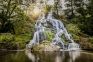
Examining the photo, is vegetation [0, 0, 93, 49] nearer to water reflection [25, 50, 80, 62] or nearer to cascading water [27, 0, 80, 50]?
cascading water [27, 0, 80, 50]

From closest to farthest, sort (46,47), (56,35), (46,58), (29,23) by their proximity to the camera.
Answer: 1. (46,58)
2. (46,47)
3. (56,35)
4. (29,23)

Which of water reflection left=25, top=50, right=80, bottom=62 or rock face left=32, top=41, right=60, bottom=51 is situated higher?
water reflection left=25, top=50, right=80, bottom=62

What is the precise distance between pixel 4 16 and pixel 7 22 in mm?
563

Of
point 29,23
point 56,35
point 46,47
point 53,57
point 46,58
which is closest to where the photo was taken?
point 46,58

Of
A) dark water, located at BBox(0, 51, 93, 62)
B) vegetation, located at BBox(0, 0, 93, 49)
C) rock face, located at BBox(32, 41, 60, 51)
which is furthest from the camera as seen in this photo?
vegetation, located at BBox(0, 0, 93, 49)

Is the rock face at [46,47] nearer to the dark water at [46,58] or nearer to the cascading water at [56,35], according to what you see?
the cascading water at [56,35]

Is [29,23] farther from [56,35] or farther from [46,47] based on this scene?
[46,47]

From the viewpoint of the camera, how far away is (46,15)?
23.8 metres

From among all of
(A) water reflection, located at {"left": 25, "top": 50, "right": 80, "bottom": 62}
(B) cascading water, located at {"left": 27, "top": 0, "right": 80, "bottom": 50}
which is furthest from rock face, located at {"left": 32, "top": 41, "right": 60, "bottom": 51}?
(A) water reflection, located at {"left": 25, "top": 50, "right": 80, "bottom": 62}

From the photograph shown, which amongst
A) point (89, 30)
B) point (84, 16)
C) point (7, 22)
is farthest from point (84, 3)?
point (7, 22)

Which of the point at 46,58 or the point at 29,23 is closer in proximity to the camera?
the point at 46,58

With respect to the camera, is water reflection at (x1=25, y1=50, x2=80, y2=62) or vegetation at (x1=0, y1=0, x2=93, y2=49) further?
vegetation at (x1=0, y1=0, x2=93, y2=49)

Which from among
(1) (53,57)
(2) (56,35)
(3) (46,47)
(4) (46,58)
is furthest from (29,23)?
(4) (46,58)

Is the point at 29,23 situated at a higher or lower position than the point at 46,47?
higher
